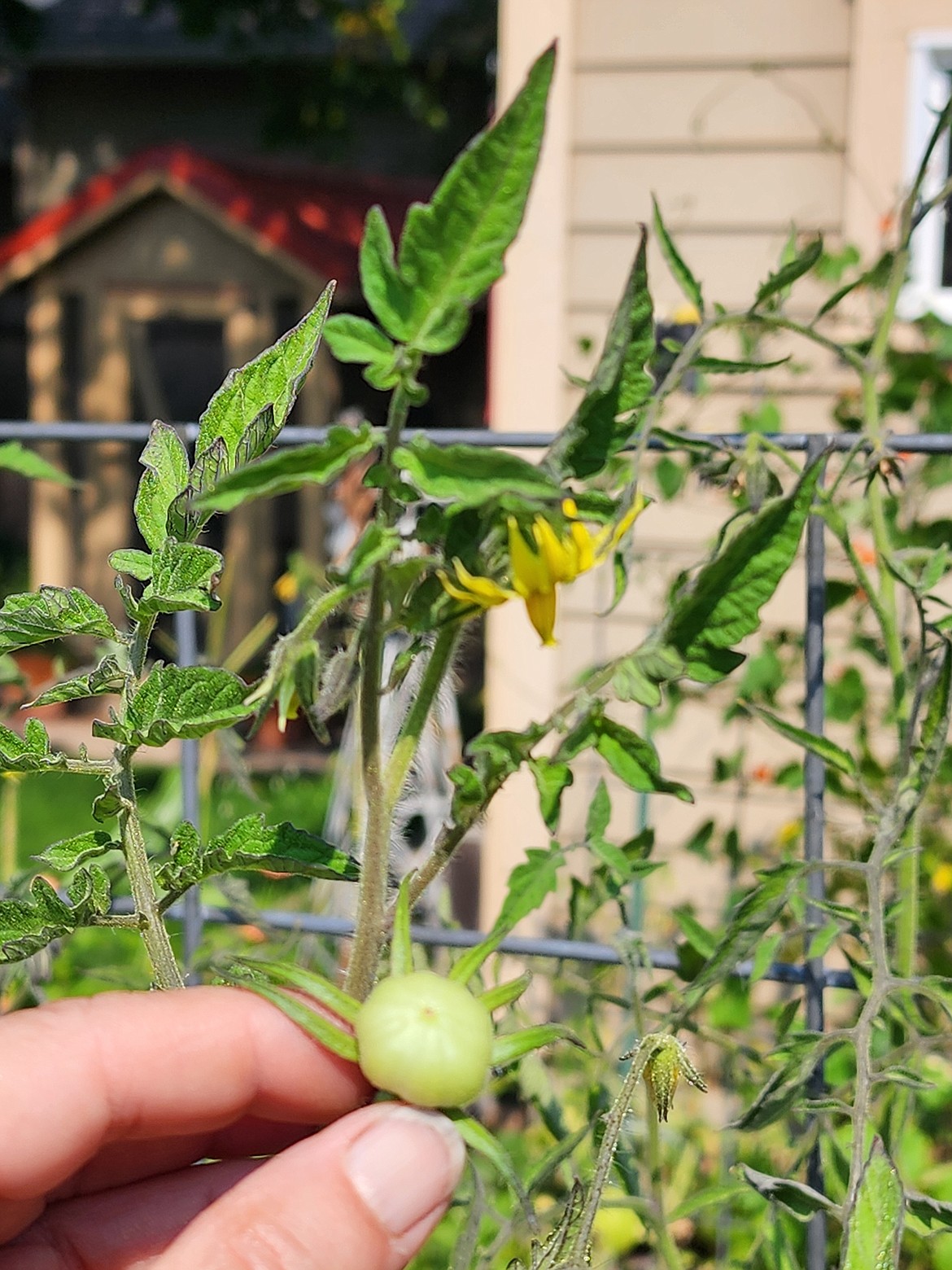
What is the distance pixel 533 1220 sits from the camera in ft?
1.88

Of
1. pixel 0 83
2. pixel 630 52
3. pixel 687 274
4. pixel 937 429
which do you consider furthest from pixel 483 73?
pixel 687 274

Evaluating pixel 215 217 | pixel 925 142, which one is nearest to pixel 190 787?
pixel 925 142

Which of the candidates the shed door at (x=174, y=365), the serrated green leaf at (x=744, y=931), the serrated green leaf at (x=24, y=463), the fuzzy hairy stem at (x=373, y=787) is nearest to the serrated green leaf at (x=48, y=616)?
the fuzzy hairy stem at (x=373, y=787)

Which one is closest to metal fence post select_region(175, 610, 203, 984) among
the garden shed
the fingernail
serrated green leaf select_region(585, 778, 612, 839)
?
serrated green leaf select_region(585, 778, 612, 839)

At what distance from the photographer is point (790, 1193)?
802mm

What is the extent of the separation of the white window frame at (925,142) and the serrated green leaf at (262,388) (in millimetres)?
1821

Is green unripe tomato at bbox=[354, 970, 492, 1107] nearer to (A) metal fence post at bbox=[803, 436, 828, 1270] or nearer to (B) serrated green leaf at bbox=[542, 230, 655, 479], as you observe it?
(B) serrated green leaf at bbox=[542, 230, 655, 479]

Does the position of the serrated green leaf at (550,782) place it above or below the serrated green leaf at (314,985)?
above

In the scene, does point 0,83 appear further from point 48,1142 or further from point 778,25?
point 48,1142

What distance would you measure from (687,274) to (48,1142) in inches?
26.6

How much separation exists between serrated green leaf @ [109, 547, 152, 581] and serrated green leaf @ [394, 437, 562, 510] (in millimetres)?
158

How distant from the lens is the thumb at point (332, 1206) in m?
0.60

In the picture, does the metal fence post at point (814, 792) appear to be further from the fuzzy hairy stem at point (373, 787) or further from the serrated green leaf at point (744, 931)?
the fuzzy hairy stem at point (373, 787)

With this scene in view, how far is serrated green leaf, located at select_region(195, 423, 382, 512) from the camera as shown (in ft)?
1.48
